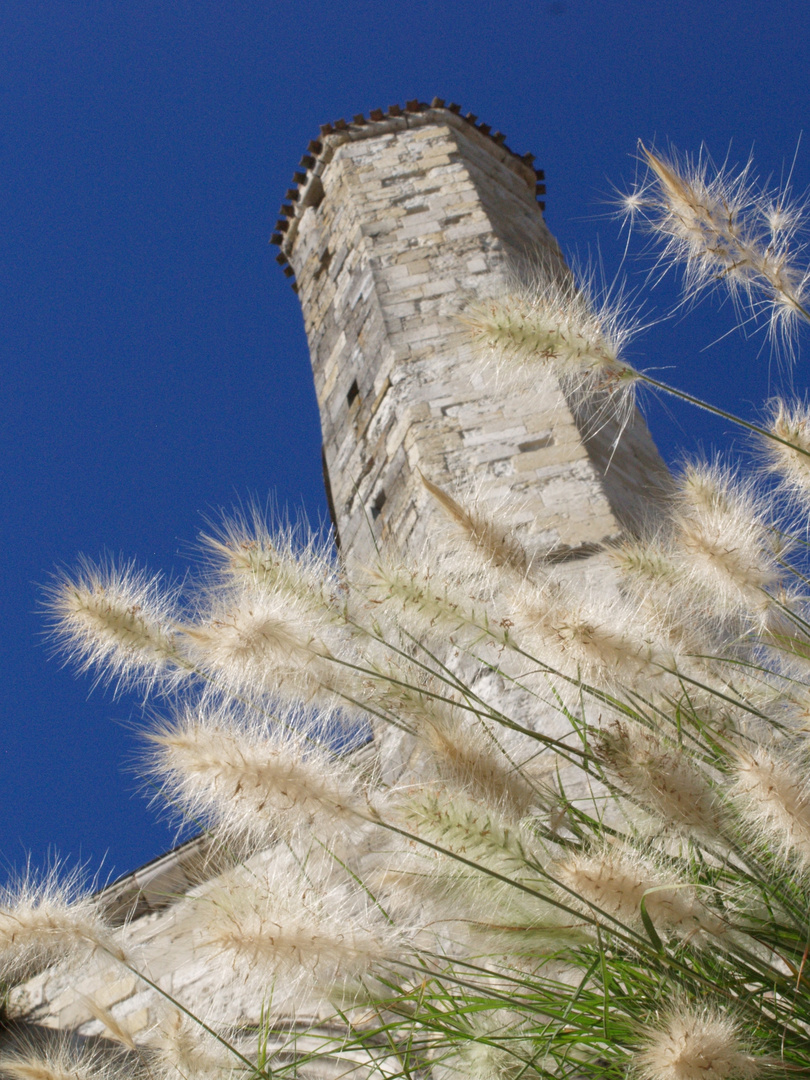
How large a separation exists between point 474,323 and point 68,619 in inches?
36.6

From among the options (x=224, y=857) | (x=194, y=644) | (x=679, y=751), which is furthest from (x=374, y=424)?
(x=679, y=751)

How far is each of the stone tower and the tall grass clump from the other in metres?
0.53

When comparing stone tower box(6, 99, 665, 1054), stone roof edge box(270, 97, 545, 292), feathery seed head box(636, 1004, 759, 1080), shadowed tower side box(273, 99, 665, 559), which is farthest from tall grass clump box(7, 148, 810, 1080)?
stone roof edge box(270, 97, 545, 292)

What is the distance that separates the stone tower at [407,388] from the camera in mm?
3273

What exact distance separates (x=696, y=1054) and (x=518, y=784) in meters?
0.43

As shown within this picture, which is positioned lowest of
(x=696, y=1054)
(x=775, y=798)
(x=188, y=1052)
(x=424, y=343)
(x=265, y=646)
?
(x=188, y=1052)

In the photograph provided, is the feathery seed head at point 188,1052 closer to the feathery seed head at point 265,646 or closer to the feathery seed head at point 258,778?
the feathery seed head at point 258,778

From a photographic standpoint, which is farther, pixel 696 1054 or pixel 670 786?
pixel 670 786

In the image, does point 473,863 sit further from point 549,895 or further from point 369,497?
point 369,497

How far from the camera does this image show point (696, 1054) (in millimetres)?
1026

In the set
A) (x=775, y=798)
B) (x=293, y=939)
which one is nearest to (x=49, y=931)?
(x=293, y=939)

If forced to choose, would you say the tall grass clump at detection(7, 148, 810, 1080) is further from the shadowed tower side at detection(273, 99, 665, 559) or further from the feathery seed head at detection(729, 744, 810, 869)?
the shadowed tower side at detection(273, 99, 665, 559)

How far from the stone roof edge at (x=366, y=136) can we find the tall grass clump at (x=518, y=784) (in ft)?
15.0

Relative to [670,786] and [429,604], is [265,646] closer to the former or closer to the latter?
[429,604]
